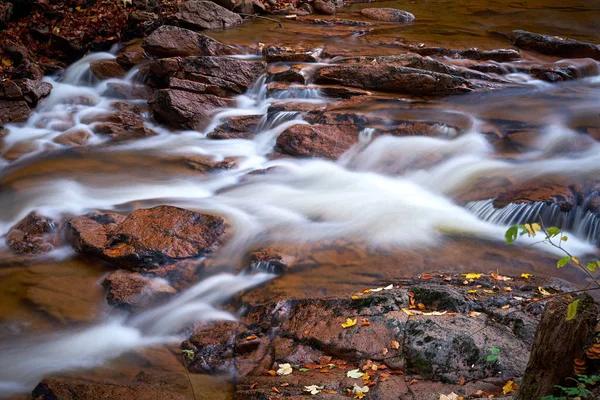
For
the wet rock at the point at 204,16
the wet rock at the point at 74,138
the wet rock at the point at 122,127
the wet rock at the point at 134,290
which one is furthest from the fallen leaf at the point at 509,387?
the wet rock at the point at 204,16

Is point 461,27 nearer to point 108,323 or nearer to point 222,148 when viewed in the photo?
point 222,148

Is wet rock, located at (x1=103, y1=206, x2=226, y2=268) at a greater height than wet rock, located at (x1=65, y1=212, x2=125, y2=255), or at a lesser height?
greater

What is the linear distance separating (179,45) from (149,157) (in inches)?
135

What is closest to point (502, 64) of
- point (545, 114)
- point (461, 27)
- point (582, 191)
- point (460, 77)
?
point (460, 77)

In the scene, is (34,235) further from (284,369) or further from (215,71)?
(215,71)

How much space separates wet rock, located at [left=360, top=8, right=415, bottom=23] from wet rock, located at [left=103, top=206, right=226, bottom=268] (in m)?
11.2

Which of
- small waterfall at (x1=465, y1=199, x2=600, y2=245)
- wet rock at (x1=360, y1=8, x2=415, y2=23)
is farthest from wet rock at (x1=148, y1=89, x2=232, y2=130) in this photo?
wet rock at (x1=360, y1=8, x2=415, y2=23)

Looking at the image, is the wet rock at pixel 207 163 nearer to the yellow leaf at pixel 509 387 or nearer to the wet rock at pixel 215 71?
the wet rock at pixel 215 71

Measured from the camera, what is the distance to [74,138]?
9.85m

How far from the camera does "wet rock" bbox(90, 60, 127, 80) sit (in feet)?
39.4

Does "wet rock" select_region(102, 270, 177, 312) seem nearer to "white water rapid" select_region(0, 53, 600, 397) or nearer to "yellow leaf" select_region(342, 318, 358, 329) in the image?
"white water rapid" select_region(0, 53, 600, 397)

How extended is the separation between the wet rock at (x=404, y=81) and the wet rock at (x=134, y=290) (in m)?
5.98

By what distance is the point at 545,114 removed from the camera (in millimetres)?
8789

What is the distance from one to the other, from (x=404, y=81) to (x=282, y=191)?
3.54 metres
